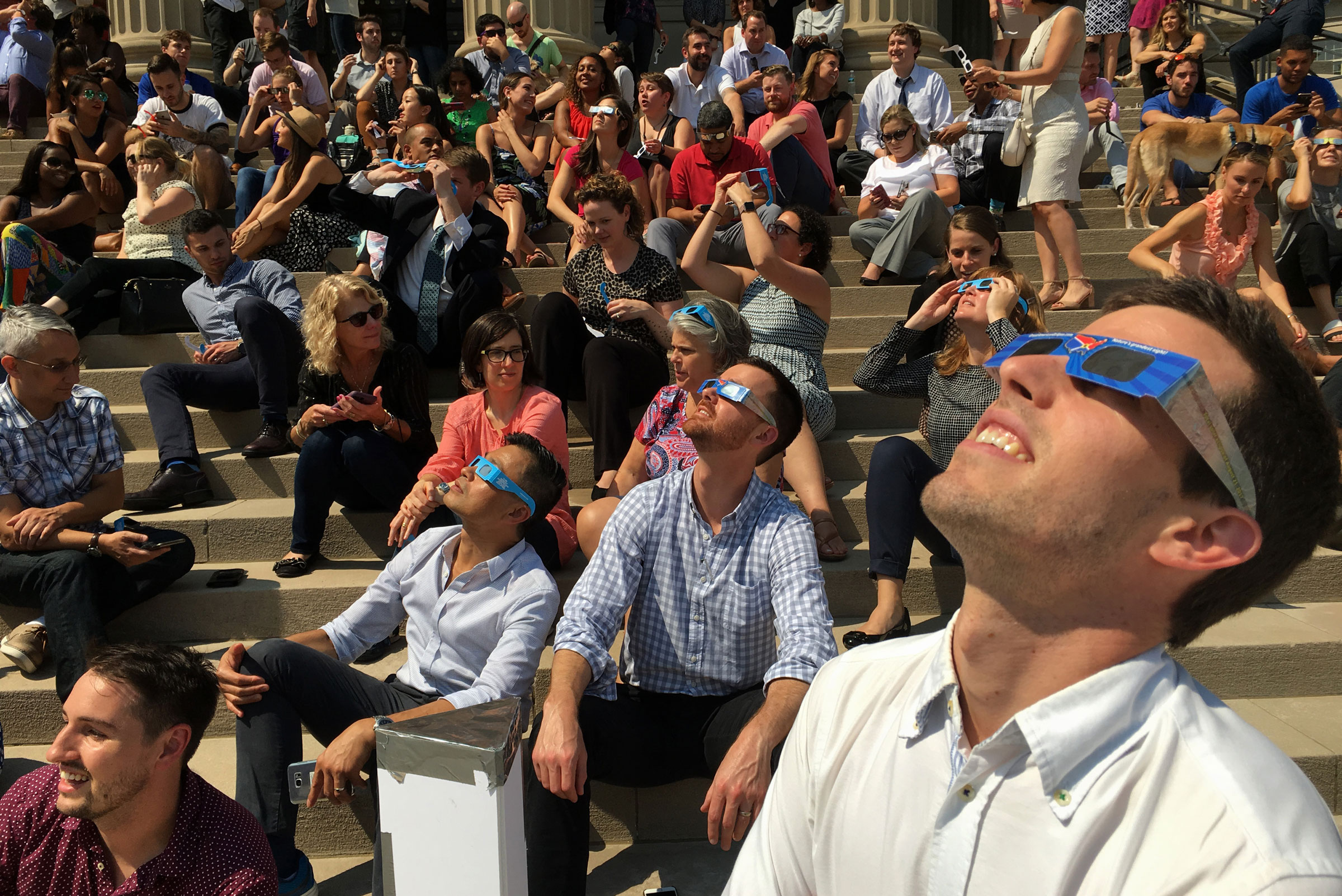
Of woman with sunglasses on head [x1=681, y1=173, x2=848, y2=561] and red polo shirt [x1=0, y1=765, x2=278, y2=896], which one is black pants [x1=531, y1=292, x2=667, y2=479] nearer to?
woman with sunglasses on head [x1=681, y1=173, x2=848, y2=561]

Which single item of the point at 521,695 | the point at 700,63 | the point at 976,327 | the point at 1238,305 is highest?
the point at 700,63

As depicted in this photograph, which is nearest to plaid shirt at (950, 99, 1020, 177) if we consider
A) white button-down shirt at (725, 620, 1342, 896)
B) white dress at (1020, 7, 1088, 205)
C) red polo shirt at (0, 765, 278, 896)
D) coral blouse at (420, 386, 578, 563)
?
white dress at (1020, 7, 1088, 205)

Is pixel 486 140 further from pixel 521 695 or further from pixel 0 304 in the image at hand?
pixel 521 695

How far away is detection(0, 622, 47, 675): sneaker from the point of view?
11.8ft

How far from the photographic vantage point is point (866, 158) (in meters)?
7.77

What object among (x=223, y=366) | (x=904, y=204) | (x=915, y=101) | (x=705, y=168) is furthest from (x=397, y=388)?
(x=915, y=101)

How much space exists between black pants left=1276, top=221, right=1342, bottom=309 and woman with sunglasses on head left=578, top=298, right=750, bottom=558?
3.67m

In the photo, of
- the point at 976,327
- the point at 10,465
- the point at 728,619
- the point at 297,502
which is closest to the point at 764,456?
the point at 728,619

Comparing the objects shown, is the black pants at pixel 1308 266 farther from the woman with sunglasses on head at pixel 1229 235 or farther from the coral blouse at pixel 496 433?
the coral blouse at pixel 496 433

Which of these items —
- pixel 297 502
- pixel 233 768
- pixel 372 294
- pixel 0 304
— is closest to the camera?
pixel 233 768

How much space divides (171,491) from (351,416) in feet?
3.19

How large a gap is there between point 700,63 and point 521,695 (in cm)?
670

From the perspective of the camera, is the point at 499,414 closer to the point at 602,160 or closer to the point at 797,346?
the point at 797,346

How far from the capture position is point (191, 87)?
8.93 metres
